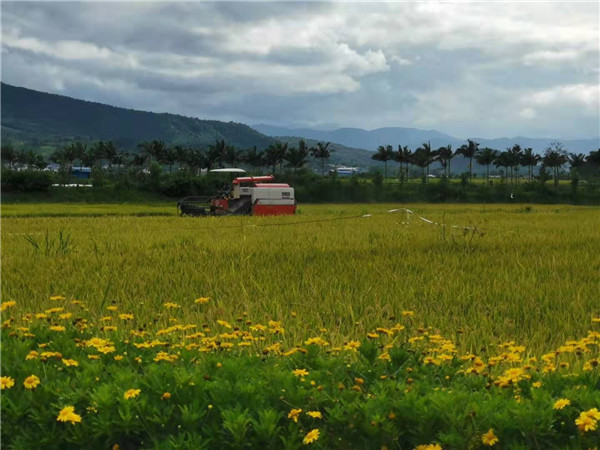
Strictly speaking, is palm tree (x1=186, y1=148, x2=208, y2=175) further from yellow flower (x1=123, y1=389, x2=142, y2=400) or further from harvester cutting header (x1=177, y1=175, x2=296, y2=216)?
yellow flower (x1=123, y1=389, x2=142, y2=400)

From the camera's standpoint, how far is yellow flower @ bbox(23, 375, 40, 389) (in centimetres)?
299

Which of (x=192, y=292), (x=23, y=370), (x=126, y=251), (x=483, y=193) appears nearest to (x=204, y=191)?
(x=483, y=193)

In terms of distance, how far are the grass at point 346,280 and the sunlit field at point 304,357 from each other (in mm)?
42

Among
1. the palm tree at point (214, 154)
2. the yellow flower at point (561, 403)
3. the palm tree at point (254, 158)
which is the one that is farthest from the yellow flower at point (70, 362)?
the palm tree at point (254, 158)

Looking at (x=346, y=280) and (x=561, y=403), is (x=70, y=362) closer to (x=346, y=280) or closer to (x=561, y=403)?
(x=561, y=403)

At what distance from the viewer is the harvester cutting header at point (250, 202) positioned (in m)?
28.3

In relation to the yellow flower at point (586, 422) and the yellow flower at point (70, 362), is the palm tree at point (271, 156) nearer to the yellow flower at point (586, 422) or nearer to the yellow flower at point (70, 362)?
the yellow flower at point (70, 362)

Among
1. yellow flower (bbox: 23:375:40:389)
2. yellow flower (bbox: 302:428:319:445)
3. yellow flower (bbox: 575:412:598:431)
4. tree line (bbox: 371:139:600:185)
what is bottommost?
yellow flower (bbox: 302:428:319:445)

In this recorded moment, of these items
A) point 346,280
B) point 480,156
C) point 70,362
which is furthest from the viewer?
point 480,156

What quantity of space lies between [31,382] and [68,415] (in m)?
0.52

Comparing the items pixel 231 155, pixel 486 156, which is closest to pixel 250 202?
pixel 231 155

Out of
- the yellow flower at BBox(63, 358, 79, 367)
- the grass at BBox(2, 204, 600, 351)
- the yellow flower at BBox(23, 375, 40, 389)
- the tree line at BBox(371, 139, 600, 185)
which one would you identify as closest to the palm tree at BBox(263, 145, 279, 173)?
the tree line at BBox(371, 139, 600, 185)

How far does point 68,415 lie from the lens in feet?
8.73

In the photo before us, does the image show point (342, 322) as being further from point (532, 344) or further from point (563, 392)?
point (563, 392)
